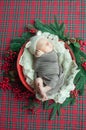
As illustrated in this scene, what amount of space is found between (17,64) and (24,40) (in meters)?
0.18

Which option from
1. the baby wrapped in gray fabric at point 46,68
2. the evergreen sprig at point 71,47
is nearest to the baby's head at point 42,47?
the baby wrapped in gray fabric at point 46,68

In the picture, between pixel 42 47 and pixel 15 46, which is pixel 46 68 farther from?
pixel 15 46

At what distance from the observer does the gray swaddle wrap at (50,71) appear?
4.54ft

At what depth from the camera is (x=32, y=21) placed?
1.66 metres

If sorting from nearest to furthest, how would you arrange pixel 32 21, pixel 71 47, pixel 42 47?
pixel 42 47 < pixel 71 47 < pixel 32 21

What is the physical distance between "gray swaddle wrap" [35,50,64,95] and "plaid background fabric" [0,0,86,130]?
0.58ft

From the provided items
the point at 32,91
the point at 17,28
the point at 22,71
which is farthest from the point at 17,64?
the point at 17,28

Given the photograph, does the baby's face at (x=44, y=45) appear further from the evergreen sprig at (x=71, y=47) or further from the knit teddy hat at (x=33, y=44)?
the evergreen sprig at (x=71, y=47)

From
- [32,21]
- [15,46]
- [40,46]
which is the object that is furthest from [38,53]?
[32,21]

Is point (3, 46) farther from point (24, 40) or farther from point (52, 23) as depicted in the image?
point (52, 23)

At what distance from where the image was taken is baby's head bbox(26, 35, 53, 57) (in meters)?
1.38

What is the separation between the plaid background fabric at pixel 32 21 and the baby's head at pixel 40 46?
10.0 inches

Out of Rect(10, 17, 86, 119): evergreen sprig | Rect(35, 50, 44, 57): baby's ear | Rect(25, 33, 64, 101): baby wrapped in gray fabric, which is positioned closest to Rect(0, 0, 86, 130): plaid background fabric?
Rect(10, 17, 86, 119): evergreen sprig

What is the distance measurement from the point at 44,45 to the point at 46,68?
0.12 metres
